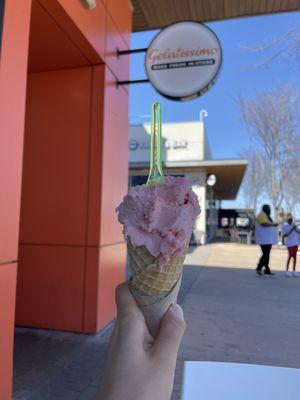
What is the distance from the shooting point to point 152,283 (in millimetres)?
1298

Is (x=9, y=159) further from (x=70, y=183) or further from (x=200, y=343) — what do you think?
(x=200, y=343)

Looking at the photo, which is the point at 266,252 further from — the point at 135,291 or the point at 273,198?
the point at 273,198

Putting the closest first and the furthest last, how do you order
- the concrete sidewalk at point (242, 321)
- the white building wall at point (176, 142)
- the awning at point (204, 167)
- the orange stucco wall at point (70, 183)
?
the concrete sidewalk at point (242, 321) < the orange stucco wall at point (70, 183) < the awning at point (204, 167) < the white building wall at point (176, 142)

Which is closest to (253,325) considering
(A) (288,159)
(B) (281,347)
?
(B) (281,347)

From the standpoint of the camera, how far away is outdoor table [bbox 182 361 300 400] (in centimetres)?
152

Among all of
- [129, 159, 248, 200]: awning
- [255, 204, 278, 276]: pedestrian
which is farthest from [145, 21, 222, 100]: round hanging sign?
[129, 159, 248, 200]: awning

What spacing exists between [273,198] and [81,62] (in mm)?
19997

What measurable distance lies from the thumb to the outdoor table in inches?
20.5

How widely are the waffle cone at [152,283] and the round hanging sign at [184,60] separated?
399 centimetres

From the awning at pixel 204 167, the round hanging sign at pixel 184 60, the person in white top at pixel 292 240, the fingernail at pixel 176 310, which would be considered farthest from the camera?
the awning at pixel 204 167

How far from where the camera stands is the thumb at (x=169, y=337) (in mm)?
1067

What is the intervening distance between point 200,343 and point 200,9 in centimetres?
582

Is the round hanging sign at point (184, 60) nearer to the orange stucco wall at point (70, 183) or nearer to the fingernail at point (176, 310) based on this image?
the orange stucco wall at point (70, 183)

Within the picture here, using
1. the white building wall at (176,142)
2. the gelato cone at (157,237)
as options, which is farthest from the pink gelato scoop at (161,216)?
the white building wall at (176,142)
